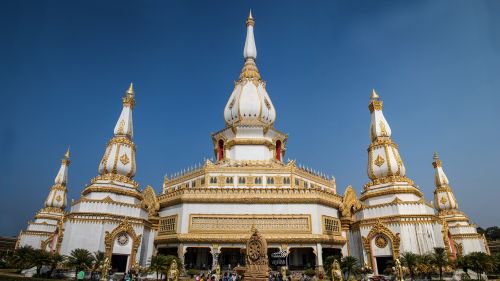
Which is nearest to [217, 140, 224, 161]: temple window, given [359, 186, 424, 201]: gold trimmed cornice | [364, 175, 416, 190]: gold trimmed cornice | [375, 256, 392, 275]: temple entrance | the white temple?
the white temple

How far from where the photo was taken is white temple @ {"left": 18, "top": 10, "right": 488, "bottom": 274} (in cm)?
3456

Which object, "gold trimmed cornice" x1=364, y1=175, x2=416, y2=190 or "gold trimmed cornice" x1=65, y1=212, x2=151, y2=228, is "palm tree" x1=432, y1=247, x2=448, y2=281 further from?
"gold trimmed cornice" x1=65, y1=212, x2=151, y2=228

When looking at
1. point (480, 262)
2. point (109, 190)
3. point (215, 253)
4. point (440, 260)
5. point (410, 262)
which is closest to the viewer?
point (480, 262)

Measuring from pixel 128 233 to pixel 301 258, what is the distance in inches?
748

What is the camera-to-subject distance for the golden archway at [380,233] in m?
33.7

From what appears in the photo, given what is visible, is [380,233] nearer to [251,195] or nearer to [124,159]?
[251,195]

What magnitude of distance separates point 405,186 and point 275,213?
1412 centimetres

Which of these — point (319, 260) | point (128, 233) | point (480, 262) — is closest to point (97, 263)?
point (128, 233)

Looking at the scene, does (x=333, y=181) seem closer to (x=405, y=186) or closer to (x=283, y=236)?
(x=405, y=186)

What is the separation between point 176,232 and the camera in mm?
36969

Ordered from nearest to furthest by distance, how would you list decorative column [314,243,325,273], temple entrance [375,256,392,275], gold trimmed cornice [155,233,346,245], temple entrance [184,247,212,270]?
decorative column [314,243,325,273] → temple entrance [375,256,392,275] → gold trimmed cornice [155,233,346,245] → temple entrance [184,247,212,270]

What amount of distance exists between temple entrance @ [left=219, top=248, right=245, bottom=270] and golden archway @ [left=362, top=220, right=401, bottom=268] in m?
13.3

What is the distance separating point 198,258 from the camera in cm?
3912

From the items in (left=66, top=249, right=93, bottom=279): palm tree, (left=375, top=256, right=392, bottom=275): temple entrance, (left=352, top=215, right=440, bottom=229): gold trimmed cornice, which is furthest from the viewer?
(left=375, top=256, right=392, bottom=275): temple entrance
